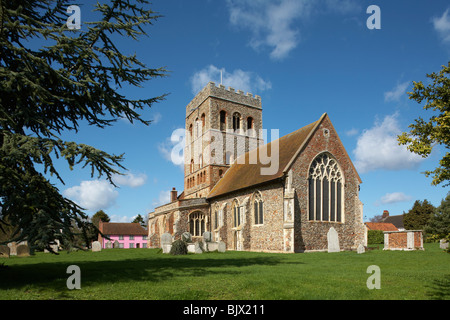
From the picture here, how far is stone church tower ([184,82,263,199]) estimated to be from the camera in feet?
117

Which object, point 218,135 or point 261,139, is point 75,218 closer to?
point 218,135

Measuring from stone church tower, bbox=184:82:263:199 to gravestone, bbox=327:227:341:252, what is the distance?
15.2 metres

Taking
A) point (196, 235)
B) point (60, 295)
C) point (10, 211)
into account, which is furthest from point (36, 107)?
point (196, 235)

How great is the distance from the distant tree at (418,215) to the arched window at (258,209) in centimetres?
3790

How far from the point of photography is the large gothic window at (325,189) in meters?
22.2

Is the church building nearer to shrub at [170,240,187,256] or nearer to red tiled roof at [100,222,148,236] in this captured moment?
shrub at [170,240,187,256]

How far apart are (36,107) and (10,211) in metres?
3.19

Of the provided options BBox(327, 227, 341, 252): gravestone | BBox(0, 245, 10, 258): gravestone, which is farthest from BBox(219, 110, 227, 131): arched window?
BBox(0, 245, 10, 258): gravestone

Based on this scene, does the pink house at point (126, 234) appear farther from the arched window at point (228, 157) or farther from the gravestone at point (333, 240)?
the gravestone at point (333, 240)

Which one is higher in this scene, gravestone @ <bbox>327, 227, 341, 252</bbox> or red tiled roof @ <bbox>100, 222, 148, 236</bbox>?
gravestone @ <bbox>327, 227, 341, 252</bbox>

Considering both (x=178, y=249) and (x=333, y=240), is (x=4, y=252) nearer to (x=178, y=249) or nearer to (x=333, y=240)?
(x=178, y=249)

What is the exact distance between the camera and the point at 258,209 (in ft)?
78.6

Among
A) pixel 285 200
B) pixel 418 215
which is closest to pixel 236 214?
pixel 285 200

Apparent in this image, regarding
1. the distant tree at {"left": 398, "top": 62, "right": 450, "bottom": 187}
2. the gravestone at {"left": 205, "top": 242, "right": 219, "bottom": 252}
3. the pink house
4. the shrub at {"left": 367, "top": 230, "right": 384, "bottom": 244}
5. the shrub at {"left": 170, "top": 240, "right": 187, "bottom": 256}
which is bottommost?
the pink house
